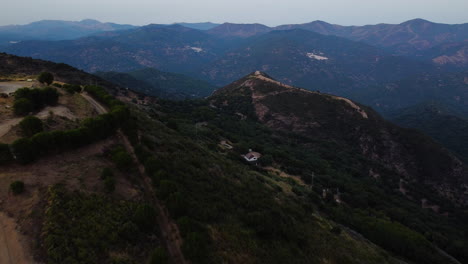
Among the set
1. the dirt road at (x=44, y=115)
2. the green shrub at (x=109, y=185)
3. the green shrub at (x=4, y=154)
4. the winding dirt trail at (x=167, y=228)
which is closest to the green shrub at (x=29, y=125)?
the dirt road at (x=44, y=115)

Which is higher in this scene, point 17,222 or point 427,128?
point 17,222

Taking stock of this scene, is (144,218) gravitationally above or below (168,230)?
above

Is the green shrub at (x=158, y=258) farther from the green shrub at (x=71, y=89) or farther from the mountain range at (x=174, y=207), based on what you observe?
the green shrub at (x=71, y=89)

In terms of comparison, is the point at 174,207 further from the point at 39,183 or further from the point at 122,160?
the point at 39,183

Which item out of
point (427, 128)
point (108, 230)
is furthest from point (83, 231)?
point (427, 128)

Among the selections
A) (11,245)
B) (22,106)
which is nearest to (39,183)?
(11,245)

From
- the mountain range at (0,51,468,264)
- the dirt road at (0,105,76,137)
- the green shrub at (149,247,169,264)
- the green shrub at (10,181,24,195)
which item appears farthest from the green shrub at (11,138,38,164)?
the green shrub at (149,247,169,264)

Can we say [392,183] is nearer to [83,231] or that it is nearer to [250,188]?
[250,188]
